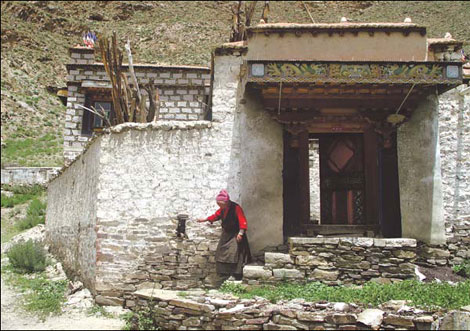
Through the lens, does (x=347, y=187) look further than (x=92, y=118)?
No

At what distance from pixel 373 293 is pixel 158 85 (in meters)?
12.7

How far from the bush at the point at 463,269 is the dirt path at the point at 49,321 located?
5.76 meters

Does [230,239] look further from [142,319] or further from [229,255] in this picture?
[142,319]

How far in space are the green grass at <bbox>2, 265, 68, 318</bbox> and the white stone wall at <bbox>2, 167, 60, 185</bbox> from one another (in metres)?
10.2

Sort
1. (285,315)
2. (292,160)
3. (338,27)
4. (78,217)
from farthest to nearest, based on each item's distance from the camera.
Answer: (78,217), (292,160), (338,27), (285,315)

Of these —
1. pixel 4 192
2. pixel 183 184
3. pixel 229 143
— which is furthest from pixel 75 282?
A: pixel 4 192

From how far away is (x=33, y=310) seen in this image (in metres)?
6.72

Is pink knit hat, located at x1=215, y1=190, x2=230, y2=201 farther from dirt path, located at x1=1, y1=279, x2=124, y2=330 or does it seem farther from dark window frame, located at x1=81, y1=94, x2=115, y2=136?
dark window frame, located at x1=81, y1=94, x2=115, y2=136

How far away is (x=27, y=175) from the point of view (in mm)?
18422

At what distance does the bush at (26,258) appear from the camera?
8.77 metres

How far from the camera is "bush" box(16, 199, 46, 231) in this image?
1381 cm

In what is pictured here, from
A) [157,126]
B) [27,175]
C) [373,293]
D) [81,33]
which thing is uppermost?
[81,33]

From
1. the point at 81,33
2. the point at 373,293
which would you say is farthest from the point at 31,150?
the point at 81,33

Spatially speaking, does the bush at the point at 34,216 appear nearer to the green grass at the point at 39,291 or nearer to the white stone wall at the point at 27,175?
the white stone wall at the point at 27,175
